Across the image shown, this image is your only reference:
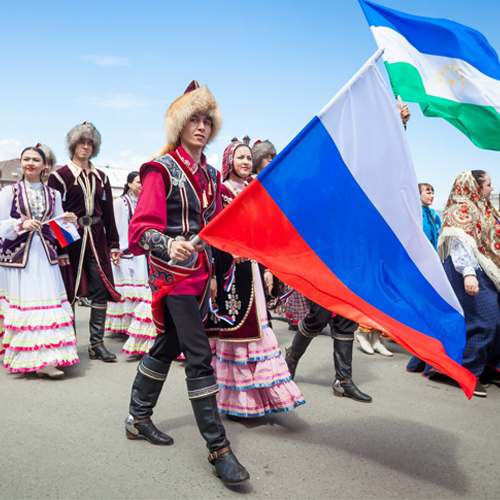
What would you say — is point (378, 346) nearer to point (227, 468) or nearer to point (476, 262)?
point (476, 262)

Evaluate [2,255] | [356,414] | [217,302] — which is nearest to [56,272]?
[2,255]

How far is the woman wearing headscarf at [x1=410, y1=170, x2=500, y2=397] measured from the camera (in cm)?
460

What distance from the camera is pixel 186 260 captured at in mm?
2920

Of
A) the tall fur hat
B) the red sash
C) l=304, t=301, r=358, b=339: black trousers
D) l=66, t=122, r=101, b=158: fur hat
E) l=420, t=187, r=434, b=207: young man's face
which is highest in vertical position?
l=66, t=122, r=101, b=158: fur hat

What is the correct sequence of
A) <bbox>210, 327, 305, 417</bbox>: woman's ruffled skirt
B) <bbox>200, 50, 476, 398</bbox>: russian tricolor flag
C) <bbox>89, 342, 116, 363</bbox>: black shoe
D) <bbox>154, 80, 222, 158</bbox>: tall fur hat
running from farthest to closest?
<bbox>89, 342, 116, 363</bbox>: black shoe < <bbox>210, 327, 305, 417</bbox>: woman's ruffled skirt < <bbox>154, 80, 222, 158</bbox>: tall fur hat < <bbox>200, 50, 476, 398</bbox>: russian tricolor flag

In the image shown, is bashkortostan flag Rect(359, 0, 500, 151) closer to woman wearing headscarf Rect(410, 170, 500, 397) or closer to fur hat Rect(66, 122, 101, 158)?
woman wearing headscarf Rect(410, 170, 500, 397)

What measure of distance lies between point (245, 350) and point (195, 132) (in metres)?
1.59

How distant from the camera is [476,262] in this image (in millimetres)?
4555

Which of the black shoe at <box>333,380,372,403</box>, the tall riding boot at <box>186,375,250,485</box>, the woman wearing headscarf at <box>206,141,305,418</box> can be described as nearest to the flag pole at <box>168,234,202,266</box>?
the tall riding boot at <box>186,375,250,485</box>

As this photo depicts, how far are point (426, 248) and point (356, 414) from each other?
168 cm

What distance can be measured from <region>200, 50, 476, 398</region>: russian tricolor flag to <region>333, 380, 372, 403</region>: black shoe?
5.52 ft

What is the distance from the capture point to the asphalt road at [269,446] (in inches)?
106

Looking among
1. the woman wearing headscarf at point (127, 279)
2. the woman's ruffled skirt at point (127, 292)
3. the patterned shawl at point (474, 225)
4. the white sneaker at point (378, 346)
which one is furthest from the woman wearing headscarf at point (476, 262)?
the woman's ruffled skirt at point (127, 292)

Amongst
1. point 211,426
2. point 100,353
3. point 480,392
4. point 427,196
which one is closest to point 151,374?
point 211,426
